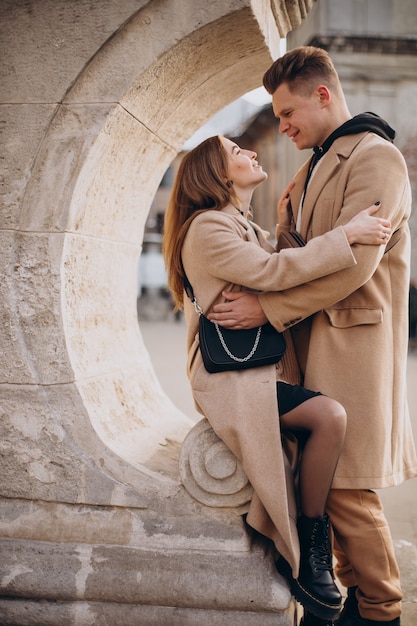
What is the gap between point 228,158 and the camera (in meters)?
2.54

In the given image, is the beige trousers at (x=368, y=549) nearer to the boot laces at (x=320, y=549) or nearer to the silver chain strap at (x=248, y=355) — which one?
the boot laces at (x=320, y=549)

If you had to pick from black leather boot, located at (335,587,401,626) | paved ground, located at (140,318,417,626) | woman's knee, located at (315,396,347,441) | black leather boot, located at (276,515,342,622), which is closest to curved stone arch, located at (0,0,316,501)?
black leather boot, located at (276,515,342,622)

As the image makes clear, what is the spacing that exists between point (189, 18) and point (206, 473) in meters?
1.61

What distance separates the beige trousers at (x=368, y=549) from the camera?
2.34m

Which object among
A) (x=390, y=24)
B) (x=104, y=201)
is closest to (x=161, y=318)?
(x=390, y=24)

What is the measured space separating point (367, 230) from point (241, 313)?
19.8 inches

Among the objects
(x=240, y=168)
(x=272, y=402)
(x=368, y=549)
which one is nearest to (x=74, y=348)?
(x=272, y=402)

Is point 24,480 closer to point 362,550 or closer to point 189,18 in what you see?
point 362,550

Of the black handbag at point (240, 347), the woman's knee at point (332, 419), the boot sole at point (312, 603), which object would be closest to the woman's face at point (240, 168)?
the black handbag at point (240, 347)

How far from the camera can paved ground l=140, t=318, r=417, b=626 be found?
9.87 feet

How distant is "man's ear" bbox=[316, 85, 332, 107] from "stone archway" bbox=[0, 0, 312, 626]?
1.07 feet

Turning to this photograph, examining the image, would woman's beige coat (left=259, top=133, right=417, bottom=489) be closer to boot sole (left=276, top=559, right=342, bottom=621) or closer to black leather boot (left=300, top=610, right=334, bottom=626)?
boot sole (left=276, top=559, right=342, bottom=621)

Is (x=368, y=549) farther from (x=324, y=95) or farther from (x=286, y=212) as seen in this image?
(x=324, y=95)

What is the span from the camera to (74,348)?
258cm
